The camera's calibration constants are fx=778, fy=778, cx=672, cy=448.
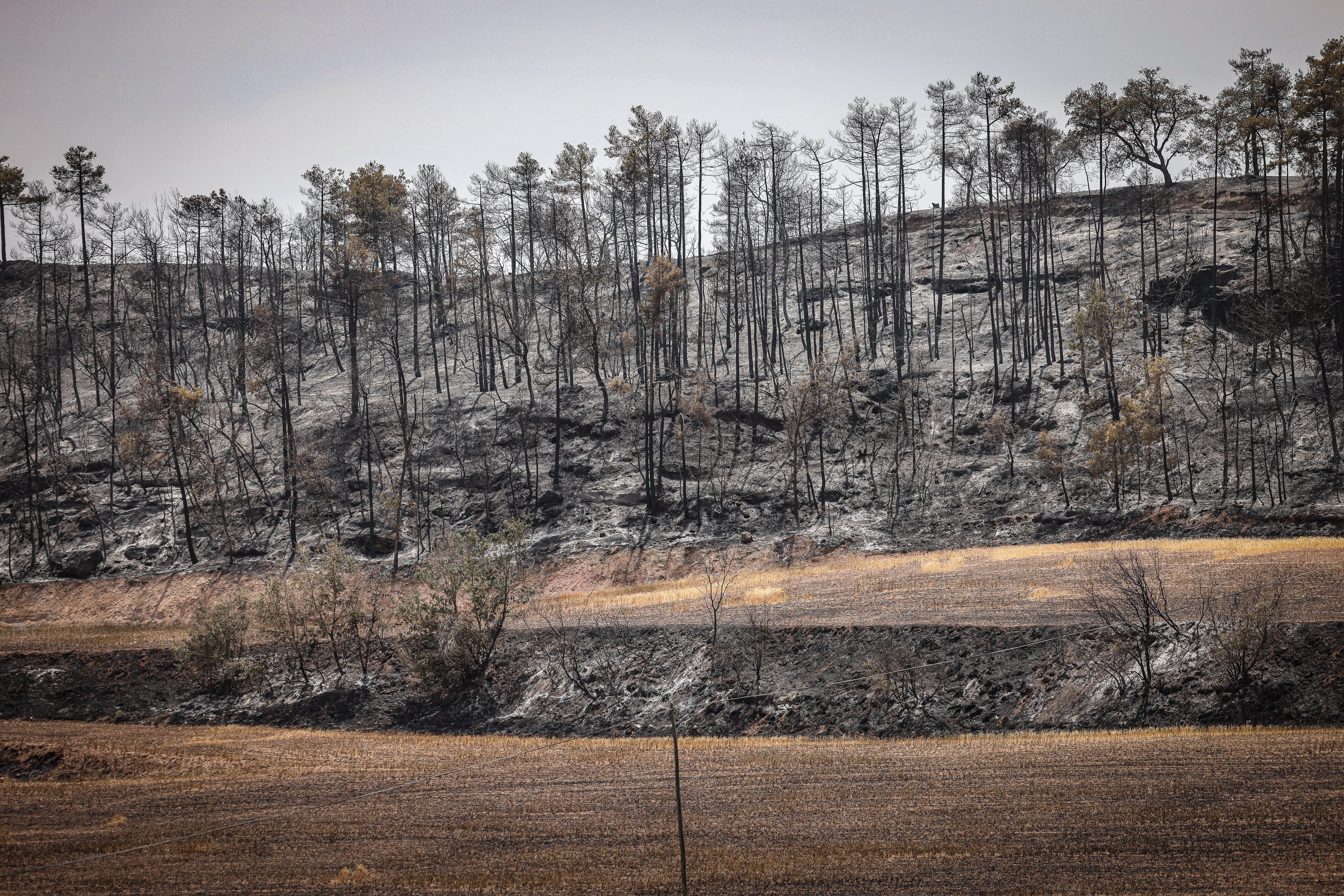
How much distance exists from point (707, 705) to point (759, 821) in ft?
26.5

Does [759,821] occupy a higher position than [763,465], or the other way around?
[763,465]

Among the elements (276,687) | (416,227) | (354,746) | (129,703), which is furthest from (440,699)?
(416,227)

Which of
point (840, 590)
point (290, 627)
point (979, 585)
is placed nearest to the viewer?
point (979, 585)

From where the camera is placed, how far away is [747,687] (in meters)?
25.2

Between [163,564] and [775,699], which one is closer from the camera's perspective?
[775,699]

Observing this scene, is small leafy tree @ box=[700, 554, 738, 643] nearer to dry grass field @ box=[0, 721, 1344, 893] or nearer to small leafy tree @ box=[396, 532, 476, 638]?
dry grass field @ box=[0, 721, 1344, 893]

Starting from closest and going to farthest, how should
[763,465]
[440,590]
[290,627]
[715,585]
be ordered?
[440,590] < [290,627] < [715,585] < [763,465]

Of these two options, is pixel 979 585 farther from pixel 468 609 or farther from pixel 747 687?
pixel 468 609

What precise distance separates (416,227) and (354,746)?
6298 cm

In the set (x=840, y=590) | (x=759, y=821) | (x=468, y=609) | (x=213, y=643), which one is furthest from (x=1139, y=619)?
(x=213, y=643)

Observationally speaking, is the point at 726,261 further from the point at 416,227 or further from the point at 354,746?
the point at 354,746

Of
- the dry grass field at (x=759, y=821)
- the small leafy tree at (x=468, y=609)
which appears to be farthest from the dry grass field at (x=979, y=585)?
the dry grass field at (x=759, y=821)

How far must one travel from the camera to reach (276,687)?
30.9 m

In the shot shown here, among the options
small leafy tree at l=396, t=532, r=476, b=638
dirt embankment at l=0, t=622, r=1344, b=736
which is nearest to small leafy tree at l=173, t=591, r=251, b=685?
dirt embankment at l=0, t=622, r=1344, b=736
